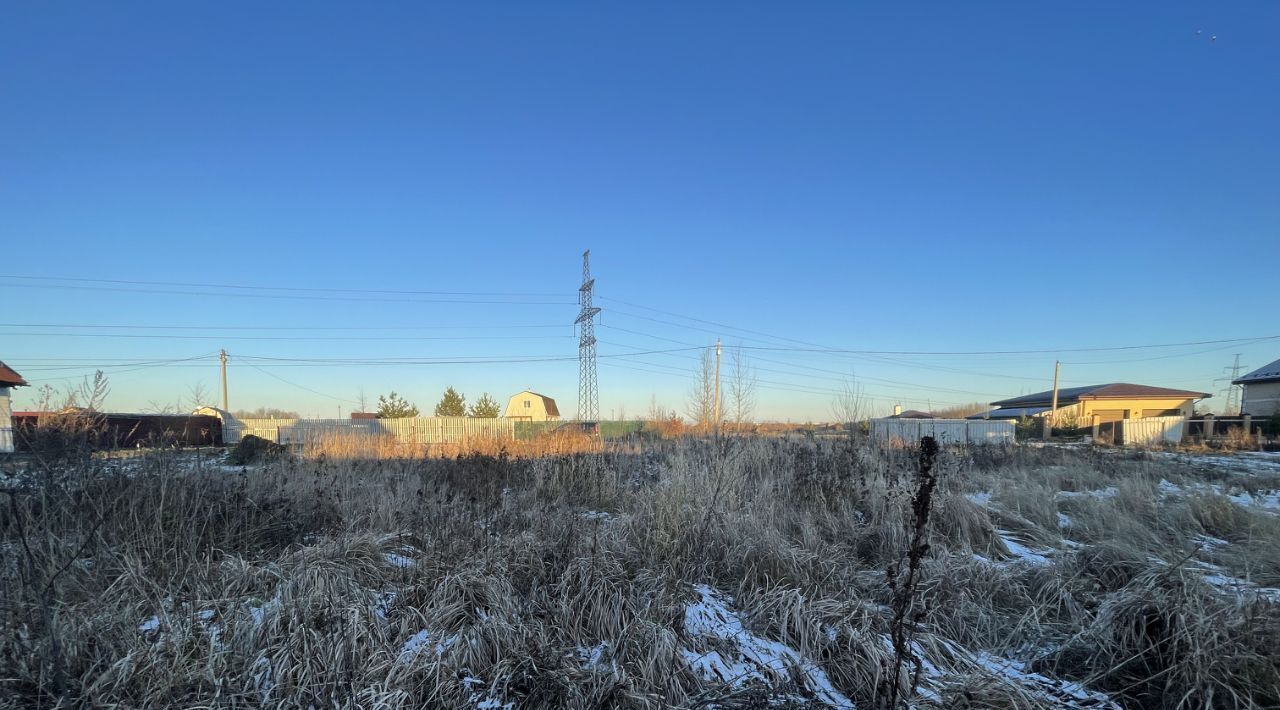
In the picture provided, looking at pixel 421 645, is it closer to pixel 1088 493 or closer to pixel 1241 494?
pixel 1088 493

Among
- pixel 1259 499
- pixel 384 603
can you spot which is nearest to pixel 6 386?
pixel 384 603

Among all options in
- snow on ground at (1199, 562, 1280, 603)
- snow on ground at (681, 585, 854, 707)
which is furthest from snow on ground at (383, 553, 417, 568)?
snow on ground at (1199, 562, 1280, 603)

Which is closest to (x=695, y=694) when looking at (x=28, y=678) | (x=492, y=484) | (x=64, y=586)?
(x=28, y=678)

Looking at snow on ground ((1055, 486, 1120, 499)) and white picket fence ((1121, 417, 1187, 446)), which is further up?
snow on ground ((1055, 486, 1120, 499))

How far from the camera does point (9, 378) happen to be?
21.0m

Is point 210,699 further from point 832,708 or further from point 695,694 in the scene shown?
point 832,708

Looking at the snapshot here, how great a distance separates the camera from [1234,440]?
16.2 m

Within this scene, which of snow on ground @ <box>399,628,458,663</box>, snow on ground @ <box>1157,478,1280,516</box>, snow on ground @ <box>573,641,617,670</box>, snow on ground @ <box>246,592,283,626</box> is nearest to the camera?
snow on ground @ <box>399,628,458,663</box>

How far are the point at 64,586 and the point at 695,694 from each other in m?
3.27

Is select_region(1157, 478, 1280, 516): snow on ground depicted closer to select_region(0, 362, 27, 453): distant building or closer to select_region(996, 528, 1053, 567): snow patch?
select_region(996, 528, 1053, 567): snow patch

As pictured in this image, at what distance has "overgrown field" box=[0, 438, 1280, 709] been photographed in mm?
2215

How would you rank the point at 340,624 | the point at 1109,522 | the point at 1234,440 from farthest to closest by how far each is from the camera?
the point at 1234,440, the point at 1109,522, the point at 340,624

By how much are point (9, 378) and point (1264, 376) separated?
59697 millimetres

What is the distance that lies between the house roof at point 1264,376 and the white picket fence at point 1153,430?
14194 millimetres
